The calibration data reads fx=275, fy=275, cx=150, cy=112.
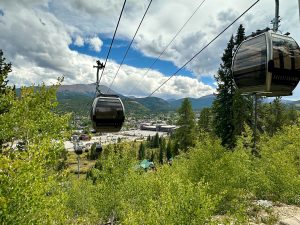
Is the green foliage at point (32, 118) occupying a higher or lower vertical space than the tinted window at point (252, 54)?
lower

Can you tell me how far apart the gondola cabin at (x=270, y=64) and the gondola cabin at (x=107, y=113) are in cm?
976

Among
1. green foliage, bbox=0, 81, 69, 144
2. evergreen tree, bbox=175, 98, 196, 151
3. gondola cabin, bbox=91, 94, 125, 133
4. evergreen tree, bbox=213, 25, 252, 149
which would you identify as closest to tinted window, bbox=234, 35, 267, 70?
gondola cabin, bbox=91, 94, 125, 133

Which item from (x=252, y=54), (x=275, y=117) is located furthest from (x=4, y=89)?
(x=275, y=117)

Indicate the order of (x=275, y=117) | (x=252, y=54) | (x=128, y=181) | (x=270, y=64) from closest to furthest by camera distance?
(x=270, y=64), (x=252, y=54), (x=128, y=181), (x=275, y=117)

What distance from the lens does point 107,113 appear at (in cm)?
1655

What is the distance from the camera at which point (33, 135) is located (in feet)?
77.8

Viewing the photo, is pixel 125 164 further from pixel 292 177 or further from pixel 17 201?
pixel 17 201

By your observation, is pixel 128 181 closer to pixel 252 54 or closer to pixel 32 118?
pixel 32 118

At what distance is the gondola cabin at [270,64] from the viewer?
287 inches

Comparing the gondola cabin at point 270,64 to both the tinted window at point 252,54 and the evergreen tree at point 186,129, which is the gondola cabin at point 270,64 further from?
the evergreen tree at point 186,129

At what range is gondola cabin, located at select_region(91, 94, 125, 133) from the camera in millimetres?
16312

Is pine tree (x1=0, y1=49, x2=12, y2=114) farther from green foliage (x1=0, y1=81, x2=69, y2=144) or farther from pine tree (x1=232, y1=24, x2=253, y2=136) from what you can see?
pine tree (x1=232, y1=24, x2=253, y2=136)

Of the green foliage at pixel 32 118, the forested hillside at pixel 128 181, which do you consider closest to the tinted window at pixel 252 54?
the forested hillside at pixel 128 181

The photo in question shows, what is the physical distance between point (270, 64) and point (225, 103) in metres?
33.1
